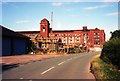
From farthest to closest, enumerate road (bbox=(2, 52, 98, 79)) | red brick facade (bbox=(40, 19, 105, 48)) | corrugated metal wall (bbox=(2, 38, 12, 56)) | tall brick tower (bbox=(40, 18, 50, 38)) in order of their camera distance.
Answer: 1. red brick facade (bbox=(40, 19, 105, 48))
2. tall brick tower (bbox=(40, 18, 50, 38))
3. corrugated metal wall (bbox=(2, 38, 12, 56))
4. road (bbox=(2, 52, 98, 79))

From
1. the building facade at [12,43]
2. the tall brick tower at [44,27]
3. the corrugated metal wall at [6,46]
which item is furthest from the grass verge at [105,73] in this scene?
the tall brick tower at [44,27]

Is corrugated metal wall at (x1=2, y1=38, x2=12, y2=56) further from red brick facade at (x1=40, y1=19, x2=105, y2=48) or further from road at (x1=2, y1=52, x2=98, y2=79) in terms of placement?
red brick facade at (x1=40, y1=19, x2=105, y2=48)

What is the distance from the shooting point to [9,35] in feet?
170

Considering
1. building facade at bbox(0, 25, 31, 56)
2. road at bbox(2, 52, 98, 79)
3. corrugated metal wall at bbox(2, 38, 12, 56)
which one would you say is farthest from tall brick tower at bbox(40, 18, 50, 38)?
road at bbox(2, 52, 98, 79)

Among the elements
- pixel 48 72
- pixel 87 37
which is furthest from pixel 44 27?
pixel 48 72

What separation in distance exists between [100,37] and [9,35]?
325 feet

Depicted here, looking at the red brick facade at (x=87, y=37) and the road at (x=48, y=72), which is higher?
the red brick facade at (x=87, y=37)

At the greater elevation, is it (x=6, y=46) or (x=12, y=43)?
(x=12, y=43)

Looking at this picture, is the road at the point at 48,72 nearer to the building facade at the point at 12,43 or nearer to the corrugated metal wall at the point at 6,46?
the corrugated metal wall at the point at 6,46

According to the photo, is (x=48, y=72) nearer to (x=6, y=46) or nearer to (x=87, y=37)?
(x=6, y=46)

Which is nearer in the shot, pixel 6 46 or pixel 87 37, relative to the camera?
pixel 6 46

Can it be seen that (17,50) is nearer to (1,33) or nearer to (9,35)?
(9,35)

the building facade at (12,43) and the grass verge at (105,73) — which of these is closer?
the grass verge at (105,73)

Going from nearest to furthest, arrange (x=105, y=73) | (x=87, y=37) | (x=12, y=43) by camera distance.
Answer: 1. (x=105, y=73)
2. (x=12, y=43)
3. (x=87, y=37)
